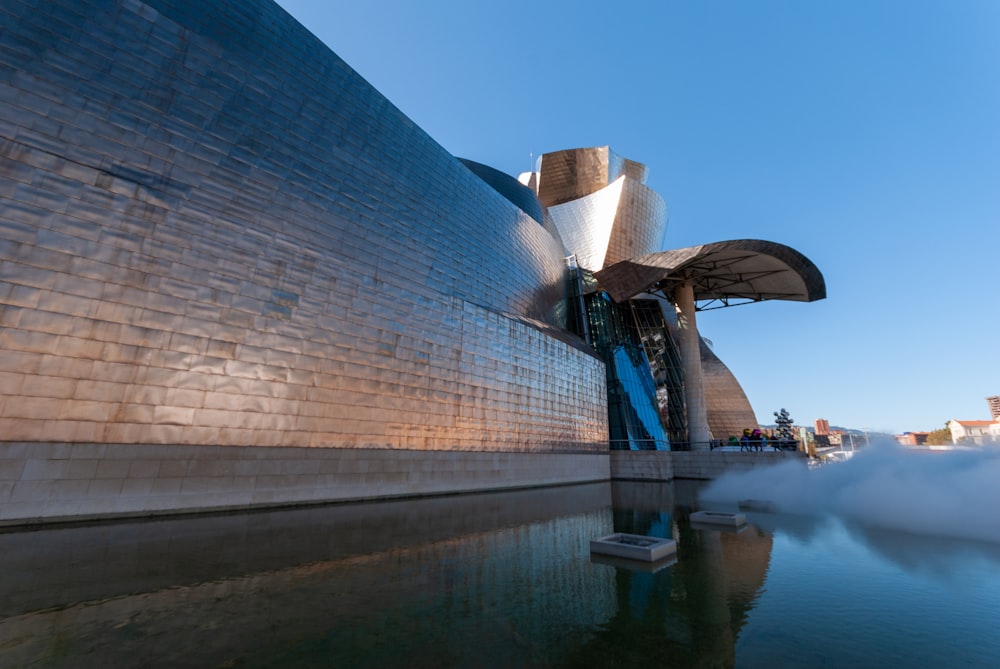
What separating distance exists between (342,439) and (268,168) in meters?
8.54

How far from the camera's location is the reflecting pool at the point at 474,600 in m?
3.23

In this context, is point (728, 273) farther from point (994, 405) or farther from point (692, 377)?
point (994, 405)

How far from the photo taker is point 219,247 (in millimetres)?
11180

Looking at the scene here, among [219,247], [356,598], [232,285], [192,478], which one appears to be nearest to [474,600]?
[356,598]

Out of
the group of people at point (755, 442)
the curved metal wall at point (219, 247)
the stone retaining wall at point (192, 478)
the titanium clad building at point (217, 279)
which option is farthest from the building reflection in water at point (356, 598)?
the group of people at point (755, 442)

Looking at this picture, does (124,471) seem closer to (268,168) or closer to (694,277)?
(268,168)

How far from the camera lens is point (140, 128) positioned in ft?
33.9

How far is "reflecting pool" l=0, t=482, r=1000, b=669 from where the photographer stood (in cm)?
323

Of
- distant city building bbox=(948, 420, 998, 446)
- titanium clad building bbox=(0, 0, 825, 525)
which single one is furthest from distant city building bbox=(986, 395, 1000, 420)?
titanium clad building bbox=(0, 0, 825, 525)

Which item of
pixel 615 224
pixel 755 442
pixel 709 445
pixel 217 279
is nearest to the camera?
pixel 217 279

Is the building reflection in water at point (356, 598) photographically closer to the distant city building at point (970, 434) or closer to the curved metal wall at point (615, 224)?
the distant city building at point (970, 434)

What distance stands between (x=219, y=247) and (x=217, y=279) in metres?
0.91

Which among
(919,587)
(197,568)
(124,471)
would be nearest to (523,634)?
(197,568)

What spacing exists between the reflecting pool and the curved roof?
1737 centimetres
